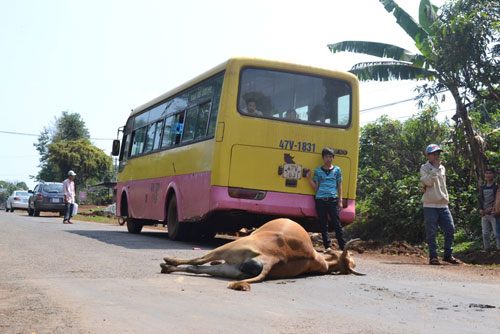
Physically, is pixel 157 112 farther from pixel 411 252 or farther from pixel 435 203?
pixel 435 203

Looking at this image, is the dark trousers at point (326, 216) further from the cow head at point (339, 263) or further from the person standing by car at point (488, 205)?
the cow head at point (339, 263)

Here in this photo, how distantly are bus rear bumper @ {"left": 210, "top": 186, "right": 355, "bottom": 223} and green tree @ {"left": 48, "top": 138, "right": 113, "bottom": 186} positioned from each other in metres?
52.7

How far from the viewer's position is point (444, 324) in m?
4.50

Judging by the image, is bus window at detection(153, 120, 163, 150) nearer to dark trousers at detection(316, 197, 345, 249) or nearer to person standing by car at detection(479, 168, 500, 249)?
dark trousers at detection(316, 197, 345, 249)

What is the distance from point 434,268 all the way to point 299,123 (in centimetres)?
336

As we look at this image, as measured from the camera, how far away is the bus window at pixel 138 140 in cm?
1583

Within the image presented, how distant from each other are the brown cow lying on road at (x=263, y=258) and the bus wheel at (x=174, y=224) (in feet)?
19.1

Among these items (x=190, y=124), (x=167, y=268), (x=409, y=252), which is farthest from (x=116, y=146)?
(x=167, y=268)

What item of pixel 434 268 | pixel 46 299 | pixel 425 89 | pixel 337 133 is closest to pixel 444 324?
pixel 46 299

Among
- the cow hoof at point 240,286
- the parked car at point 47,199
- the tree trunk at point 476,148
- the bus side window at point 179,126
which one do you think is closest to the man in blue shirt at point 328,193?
the bus side window at point 179,126

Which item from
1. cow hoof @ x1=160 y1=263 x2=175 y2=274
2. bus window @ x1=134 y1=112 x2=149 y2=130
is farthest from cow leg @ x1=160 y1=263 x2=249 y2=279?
bus window @ x1=134 y1=112 x2=149 y2=130

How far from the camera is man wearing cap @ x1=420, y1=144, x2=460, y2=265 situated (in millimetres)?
9953

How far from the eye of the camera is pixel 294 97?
11000 mm

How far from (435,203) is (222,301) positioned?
5.83m
